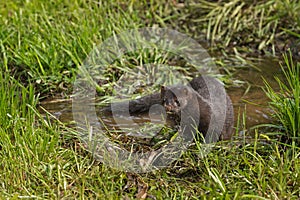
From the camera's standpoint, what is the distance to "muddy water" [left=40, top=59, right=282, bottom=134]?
4137 mm

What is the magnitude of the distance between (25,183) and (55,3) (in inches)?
116

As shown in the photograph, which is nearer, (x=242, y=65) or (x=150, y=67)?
(x=150, y=67)

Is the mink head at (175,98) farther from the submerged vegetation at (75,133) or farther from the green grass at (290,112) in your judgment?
the green grass at (290,112)

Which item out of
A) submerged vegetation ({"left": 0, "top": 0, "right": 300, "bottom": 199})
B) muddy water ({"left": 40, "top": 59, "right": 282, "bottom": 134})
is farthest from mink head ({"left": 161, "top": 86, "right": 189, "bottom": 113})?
muddy water ({"left": 40, "top": 59, "right": 282, "bottom": 134})

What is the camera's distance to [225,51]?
5684 mm

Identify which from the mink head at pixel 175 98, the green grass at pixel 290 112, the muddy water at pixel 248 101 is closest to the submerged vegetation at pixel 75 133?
the green grass at pixel 290 112

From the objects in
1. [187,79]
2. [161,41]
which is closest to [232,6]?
[161,41]

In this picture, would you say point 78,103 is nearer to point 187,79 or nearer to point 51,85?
point 51,85

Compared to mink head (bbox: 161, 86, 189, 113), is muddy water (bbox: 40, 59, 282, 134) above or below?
below

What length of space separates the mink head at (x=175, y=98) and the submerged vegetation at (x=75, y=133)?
12.1 inches

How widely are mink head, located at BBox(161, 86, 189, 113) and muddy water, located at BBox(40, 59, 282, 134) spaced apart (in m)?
0.44

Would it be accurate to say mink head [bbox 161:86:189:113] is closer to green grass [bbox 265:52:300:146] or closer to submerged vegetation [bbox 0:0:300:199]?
submerged vegetation [bbox 0:0:300:199]

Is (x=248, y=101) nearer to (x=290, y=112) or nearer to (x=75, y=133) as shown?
(x=290, y=112)

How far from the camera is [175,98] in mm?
3498
